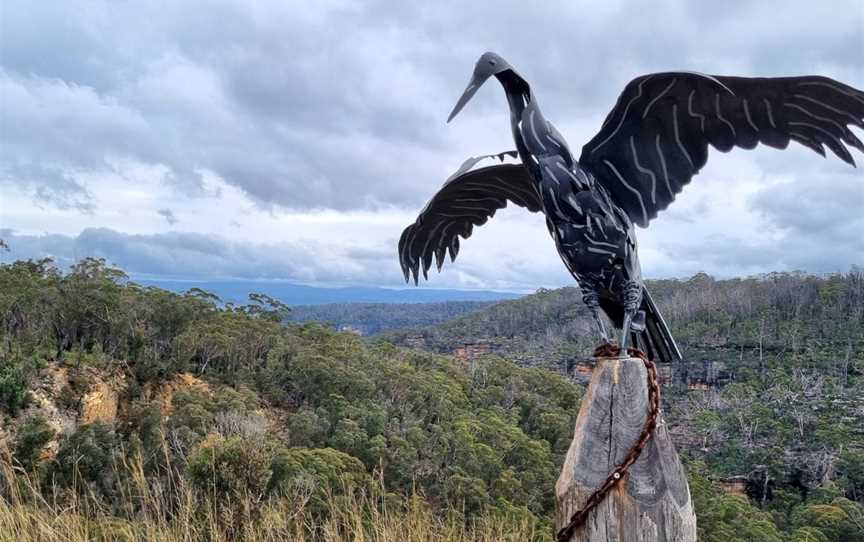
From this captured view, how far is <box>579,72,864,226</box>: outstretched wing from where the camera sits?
2174 mm

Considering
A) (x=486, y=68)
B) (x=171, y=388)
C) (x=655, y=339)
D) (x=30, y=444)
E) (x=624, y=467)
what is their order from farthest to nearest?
(x=171, y=388)
(x=30, y=444)
(x=655, y=339)
(x=486, y=68)
(x=624, y=467)

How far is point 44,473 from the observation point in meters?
9.01

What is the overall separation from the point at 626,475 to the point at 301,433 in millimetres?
13556

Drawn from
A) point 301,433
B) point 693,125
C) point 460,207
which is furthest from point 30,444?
point 693,125

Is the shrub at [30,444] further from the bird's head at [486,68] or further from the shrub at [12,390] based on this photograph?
the bird's head at [486,68]

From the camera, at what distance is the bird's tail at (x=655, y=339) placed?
2.53 metres

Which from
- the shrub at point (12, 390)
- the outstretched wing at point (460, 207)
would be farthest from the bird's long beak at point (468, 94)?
the shrub at point (12, 390)

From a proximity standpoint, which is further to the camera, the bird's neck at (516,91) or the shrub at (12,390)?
the shrub at (12,390)

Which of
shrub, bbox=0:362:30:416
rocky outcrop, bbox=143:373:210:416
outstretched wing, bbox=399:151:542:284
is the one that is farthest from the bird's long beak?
rocky outcrop, bbox=143:373:210:416

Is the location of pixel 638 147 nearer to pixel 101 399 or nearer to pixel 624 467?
pixel 624 467

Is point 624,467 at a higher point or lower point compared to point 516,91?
lower

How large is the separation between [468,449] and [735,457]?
698 inches

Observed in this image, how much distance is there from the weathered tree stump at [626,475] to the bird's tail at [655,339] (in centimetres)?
32

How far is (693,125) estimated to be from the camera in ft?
7.77
